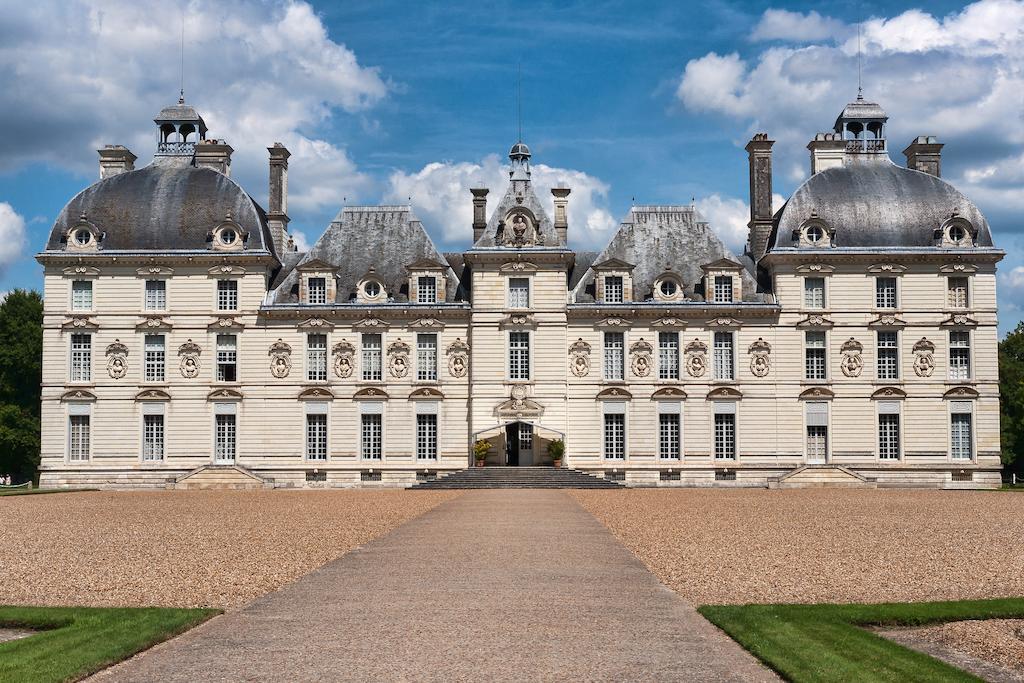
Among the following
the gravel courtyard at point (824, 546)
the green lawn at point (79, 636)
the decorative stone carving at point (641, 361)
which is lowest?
the gravel courtyard at point (824, 546)

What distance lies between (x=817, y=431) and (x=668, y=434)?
5429 mm

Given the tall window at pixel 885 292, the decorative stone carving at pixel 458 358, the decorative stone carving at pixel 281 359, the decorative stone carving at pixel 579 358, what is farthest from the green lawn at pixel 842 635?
the decorative stone carving at pixel 281 359

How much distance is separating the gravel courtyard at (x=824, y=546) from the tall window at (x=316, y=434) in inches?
602

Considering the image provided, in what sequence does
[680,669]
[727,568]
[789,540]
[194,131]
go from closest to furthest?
[680,669], [727,568], [789,540], [194,131]

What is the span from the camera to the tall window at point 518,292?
41.1 meters

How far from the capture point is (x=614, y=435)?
135ft

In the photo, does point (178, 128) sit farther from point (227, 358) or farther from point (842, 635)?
point (842, 635)

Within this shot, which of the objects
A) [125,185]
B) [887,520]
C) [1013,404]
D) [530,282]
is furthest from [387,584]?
[1013,404]

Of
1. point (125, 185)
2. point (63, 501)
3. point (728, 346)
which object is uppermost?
point (125, 185)

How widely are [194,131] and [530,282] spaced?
15.4 meters

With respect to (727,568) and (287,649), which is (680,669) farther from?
(727,568)

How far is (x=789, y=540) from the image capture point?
18234 mm

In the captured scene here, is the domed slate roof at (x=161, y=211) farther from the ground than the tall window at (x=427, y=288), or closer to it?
farther from the ground

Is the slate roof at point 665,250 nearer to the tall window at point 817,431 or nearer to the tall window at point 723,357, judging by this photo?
the tall window at point 723,357
